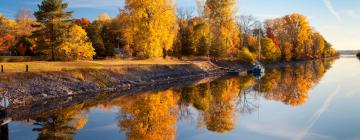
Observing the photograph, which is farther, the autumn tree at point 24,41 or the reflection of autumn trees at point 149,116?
the autumn tree at point 24,41

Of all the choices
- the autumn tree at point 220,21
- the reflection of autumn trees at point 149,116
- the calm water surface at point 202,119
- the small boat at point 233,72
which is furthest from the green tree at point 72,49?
the autumn tree at point 220,21

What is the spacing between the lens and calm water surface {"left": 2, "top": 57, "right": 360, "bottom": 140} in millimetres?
20188

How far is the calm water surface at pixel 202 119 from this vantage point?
2019 centimetres

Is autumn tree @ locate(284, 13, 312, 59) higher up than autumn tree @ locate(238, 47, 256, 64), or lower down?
higher up

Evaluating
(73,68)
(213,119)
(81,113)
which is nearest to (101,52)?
(73,68)

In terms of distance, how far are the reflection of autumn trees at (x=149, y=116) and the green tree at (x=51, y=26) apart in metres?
18.5

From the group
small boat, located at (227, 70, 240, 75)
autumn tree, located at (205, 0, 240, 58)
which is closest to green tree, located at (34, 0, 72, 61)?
small boat, located at (227, 70, 240, 75)

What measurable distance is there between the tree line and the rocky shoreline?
5933mm

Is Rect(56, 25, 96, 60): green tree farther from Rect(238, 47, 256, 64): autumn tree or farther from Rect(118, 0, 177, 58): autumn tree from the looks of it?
Rect(238, 47, 256, 64): autumn tree

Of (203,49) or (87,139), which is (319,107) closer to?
(87,139)

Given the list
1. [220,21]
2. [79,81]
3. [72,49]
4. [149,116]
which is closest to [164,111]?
[149,116]

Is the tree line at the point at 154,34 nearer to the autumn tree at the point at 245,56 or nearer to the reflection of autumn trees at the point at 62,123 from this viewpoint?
the autumn tree at the point at 245,56

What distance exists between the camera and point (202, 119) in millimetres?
24469

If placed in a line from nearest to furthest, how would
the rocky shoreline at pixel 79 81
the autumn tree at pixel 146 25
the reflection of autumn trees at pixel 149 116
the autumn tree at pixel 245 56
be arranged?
the reflection of autumn trees at pixel 149 116, the rocky shoreline at pixel 79 81, the autumn tree at pixel 146 25, the autumn tree at pixel 245 56
